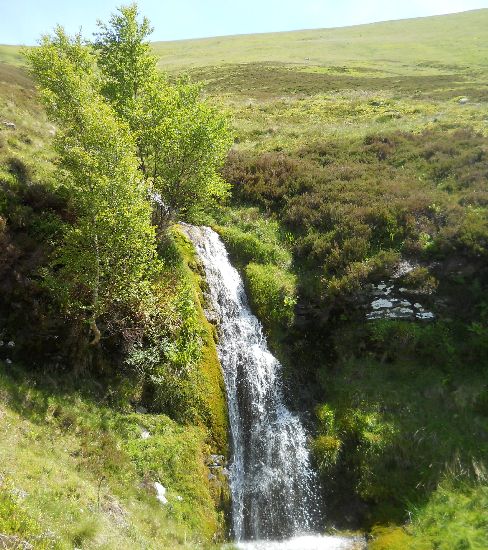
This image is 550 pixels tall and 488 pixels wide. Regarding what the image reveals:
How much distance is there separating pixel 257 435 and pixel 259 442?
281mm

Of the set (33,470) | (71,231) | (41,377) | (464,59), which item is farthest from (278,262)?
(464,59)

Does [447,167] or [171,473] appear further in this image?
[447,167]

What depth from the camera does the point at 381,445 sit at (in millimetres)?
16047

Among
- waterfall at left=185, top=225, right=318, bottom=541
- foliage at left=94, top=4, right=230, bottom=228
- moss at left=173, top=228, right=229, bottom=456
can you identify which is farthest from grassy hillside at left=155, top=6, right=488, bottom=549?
foliage at left=94, top=4, right=230, bottom=228

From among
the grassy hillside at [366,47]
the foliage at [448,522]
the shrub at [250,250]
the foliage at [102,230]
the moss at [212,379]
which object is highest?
the grassy hillside at [366,47]

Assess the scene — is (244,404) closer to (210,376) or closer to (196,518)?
(210,376)

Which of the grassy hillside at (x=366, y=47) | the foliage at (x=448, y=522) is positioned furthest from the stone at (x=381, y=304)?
the grassy hillside at (x=366, y=47)

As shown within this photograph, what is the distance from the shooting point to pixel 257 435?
55.4 feet

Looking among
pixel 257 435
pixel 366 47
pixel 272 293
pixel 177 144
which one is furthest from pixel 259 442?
pixel 366 47

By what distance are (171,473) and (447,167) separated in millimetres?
24603

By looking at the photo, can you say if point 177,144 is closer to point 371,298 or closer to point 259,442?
point 371,298

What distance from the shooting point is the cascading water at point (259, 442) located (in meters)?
14.9

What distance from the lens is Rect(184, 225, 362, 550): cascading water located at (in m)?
14.9

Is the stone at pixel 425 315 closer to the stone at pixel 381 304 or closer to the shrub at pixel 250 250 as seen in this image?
the stone at pixel 381 304
